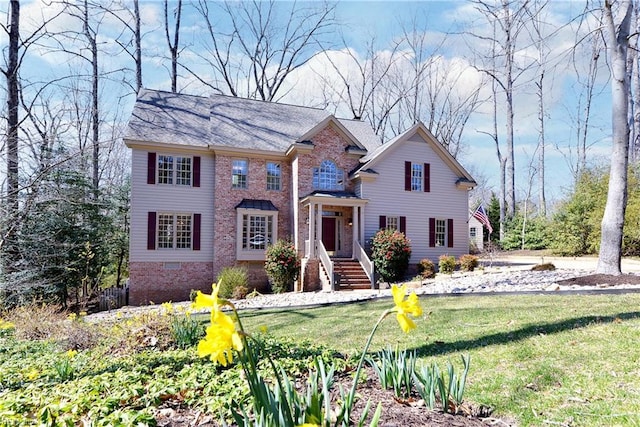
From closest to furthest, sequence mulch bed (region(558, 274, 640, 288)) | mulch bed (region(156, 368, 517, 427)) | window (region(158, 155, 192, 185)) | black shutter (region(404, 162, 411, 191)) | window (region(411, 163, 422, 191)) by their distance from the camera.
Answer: mulch bed (region(156, 368, 517, 427))
mulch bed (region(558, 274, 640, 288))
window (region(158, 155, 192, 185))
black shutter (region(404, 162, 411, 191))
window (region(411, 163, 422, 191))

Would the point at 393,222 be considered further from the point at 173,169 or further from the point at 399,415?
the point at 399,415

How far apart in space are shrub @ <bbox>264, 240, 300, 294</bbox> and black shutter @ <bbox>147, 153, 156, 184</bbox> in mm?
5431

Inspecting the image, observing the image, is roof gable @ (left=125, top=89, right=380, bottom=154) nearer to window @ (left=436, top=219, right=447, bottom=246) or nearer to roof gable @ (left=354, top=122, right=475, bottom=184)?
roof gable @ (left=354, top=122, right=475, bottom=184)

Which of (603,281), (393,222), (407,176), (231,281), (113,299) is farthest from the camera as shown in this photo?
(407,176)

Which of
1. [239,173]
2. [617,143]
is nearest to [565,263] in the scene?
[617,143]

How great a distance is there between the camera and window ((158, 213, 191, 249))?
15.6 metres

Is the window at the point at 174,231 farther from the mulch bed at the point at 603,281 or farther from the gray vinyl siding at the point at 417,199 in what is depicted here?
the mulch bed at the point at 603,281

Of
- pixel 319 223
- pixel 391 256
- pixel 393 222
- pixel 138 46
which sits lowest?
pixel 391 256

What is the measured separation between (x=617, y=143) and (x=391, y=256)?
7.95m

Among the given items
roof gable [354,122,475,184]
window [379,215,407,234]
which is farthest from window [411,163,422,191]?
window [379,215,407,234]

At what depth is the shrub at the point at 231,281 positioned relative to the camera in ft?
47.1

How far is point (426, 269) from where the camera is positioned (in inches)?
634

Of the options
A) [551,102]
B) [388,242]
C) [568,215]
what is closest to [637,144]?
[568,215]

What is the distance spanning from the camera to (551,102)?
100 ft
